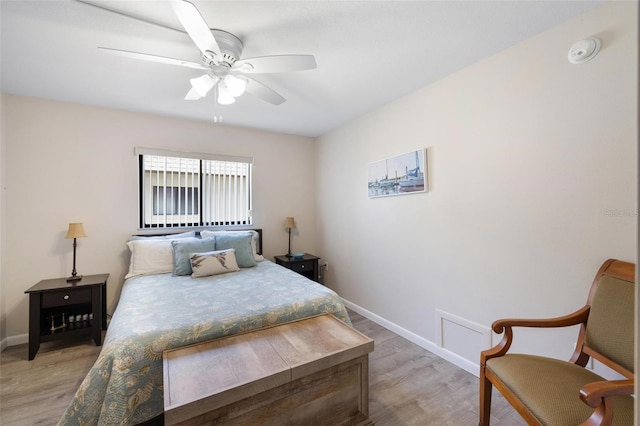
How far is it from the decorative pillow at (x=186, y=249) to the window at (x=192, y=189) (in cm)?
59

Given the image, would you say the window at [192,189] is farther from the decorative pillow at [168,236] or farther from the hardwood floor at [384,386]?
the hardwood floor at [384,386]

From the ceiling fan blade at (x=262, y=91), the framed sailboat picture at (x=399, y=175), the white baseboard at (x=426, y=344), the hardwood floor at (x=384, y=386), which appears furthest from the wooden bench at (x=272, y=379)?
the ceiling fan blade at (x=262, y=91)

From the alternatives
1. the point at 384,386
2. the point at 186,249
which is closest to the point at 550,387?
the point at 384,386

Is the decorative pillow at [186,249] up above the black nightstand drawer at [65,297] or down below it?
above

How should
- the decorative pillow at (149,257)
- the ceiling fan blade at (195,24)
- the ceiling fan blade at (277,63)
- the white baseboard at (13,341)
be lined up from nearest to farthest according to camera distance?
the ceiling fan blade at (195,24) < the ceiling fan blade at (277,63) < the white baseboard at (13,341) < the decorative pillow at (149,257)

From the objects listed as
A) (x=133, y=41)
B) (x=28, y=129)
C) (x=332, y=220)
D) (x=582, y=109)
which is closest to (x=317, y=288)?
(x=332, y=220)

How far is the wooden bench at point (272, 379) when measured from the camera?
1.12 m

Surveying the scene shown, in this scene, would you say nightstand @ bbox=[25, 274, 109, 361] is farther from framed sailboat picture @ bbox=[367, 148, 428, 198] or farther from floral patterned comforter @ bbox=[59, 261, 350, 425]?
framed sailboat picture @ bbox=[367, 148, 428, 198]

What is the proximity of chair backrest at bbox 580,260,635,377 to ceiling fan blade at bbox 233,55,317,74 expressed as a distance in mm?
2057

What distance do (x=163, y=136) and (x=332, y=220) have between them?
2489 millimetres

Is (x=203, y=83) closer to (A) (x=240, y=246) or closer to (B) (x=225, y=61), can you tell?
(B) (x=225, y=61)

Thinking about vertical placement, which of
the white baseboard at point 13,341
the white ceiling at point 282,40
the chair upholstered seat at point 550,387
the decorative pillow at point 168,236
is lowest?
the white baseboard at point 13,341

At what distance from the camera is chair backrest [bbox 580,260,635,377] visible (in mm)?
1238

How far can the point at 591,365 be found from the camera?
4.99 ft
